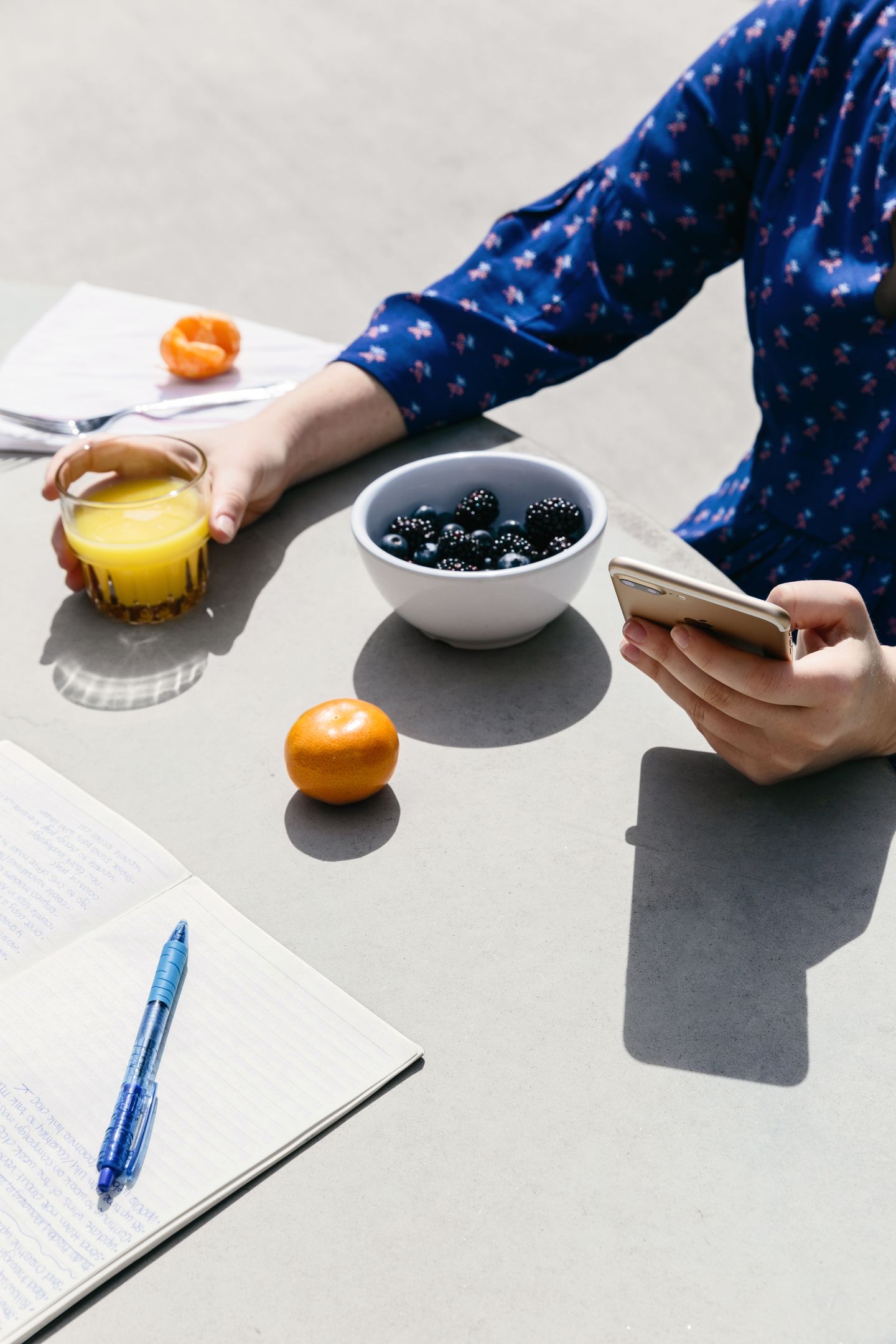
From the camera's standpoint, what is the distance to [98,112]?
4.15 metres

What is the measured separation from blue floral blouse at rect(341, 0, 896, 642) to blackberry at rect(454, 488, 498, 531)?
0.26 meters

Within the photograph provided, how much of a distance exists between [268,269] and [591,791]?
9.92 ft

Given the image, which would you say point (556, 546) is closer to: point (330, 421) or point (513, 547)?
point (513, 547)

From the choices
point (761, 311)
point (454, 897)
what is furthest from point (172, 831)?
point (761, 311)

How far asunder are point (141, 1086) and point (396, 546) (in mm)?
458

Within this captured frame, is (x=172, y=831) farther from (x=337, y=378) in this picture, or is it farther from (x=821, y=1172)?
(x=337, y=378)

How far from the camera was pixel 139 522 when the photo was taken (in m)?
0.97

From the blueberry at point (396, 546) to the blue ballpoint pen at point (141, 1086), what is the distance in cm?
35

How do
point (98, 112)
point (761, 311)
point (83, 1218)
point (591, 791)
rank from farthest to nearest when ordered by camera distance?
1. point (98, 112)
2. point (761, 311)
3. point (591, 791)
4. point (83, 1218)

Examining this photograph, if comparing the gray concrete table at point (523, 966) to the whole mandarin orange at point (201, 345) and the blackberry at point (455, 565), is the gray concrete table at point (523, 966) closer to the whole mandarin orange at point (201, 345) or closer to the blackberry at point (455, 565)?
the blackberry at point (455, 565)

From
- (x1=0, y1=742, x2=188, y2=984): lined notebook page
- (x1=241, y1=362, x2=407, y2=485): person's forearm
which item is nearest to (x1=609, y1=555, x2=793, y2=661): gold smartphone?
(x1=0, y1=742, x2=188, y2=984): lined notebook page

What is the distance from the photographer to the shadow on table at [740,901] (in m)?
0.65

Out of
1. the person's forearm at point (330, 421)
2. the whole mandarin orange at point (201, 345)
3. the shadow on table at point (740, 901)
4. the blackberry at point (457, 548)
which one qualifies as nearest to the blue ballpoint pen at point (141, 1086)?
the shadow on table at point (740, 901)

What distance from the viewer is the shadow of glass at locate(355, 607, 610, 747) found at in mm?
871
